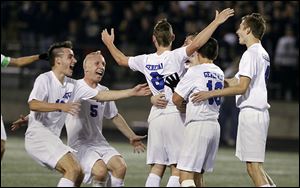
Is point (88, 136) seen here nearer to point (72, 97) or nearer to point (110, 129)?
point (72, 97)

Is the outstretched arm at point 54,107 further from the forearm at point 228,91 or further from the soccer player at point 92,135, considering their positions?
the forearm at point 228,91

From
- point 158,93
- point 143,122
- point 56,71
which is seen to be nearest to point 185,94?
point 158,93

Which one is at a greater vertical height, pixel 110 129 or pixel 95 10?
pixel 95 10

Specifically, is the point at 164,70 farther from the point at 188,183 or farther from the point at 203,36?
the point at 188,183

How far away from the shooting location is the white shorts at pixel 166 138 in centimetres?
1276

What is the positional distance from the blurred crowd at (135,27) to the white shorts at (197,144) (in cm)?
1206

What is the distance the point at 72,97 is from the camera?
42.2 feet

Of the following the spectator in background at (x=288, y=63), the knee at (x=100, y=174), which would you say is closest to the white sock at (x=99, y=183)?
the knee at (x=100, y=174)

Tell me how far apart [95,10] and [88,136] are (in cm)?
1348

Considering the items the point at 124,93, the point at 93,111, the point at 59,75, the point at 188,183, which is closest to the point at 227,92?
the point at 188,183

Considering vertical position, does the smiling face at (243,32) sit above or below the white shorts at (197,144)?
above

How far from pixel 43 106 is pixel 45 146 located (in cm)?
56

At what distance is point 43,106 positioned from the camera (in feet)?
39.1

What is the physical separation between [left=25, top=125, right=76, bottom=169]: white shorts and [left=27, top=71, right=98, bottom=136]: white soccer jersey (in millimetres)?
101
